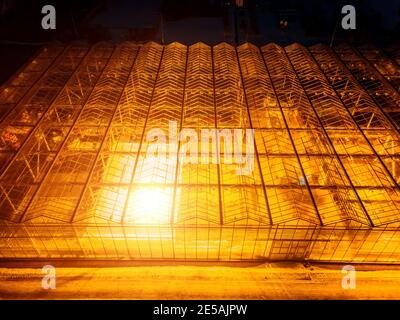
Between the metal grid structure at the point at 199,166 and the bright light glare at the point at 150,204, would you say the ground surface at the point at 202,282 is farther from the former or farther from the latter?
the bright light glare at the point at 150,204

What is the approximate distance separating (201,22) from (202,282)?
25878 mm

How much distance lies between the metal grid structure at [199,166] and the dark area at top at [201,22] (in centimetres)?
924

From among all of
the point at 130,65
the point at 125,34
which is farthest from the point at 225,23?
the point at 130,65

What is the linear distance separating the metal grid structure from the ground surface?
565 mm

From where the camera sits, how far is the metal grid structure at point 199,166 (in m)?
11.6

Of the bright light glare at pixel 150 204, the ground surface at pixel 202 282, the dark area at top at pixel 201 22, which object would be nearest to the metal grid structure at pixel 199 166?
the bright light glare at pixel 150 204

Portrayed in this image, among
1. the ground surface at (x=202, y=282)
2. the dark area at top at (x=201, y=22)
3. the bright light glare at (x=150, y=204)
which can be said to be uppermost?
the dark area at top at (x=201, y=22)

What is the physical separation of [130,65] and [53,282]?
48.1ft

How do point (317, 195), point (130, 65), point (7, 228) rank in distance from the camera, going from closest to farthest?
1. point (7, 228)
2. point (317, 195)
3. point (130, 65)

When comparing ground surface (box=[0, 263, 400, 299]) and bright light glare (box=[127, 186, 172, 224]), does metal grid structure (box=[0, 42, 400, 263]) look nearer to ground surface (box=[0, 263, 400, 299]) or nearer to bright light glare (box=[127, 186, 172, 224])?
bright light glare (box=[127, 186, 172, 224])

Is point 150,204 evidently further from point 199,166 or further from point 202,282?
point 202,282

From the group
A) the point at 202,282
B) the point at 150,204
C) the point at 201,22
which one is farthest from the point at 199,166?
the point at 201,22

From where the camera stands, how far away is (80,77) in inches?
781
